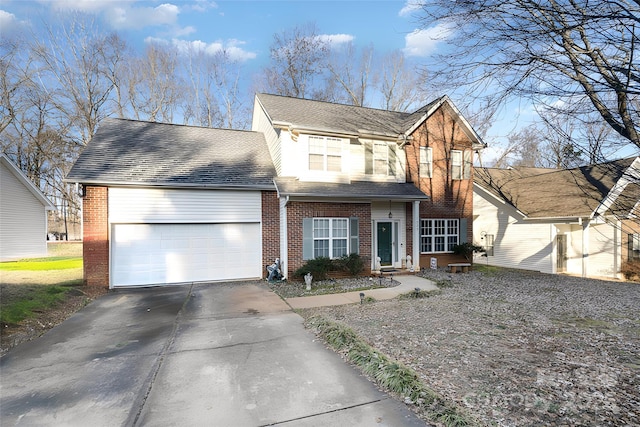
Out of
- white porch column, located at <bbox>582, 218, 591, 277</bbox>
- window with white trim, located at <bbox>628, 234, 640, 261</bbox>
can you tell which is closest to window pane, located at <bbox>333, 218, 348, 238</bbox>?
white porch column, located at <bbox>582, 218, 591, 277</bbox>

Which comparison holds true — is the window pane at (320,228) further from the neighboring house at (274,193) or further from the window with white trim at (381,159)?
the window with white trim at (381,159)

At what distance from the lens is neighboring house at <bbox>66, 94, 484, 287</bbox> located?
10.1m

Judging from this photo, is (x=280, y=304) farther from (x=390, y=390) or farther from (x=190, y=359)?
(x=390, y=390)

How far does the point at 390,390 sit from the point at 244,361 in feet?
7.13

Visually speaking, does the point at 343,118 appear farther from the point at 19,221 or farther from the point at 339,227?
the point at 19,221

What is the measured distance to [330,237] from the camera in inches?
453

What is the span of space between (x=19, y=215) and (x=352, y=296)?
21.4 m

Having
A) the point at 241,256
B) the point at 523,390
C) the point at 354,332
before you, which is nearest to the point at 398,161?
the point at 241,256

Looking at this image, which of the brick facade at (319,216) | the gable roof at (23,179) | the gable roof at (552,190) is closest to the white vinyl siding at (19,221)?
the gable roof at (23,179)

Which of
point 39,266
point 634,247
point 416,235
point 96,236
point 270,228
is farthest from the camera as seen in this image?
point 634,247

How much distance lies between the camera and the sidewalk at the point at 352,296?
7.91 m

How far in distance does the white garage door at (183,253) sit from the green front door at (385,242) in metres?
4.93

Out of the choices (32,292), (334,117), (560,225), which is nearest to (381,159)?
(334,117)

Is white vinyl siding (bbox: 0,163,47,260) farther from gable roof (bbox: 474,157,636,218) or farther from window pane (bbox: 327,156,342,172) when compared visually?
gable roof (bbox: 474,157,636,218)
